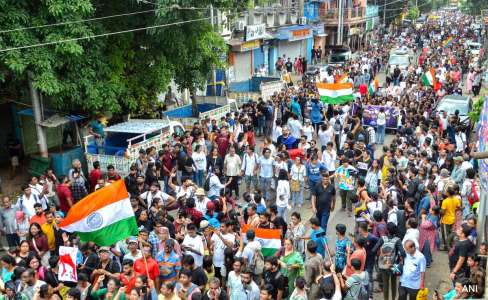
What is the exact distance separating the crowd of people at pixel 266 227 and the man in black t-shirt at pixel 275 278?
2cm

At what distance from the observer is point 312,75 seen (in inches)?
1224

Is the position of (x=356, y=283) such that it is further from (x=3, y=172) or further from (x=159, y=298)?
(x=3, y=172)

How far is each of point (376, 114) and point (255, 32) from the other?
14.5m

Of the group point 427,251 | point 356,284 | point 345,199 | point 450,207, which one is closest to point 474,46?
point 345,199

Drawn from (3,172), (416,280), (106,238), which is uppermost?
(106,238)

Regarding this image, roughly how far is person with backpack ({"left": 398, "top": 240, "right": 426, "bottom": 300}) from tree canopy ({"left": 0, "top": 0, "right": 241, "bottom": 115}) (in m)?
9.35

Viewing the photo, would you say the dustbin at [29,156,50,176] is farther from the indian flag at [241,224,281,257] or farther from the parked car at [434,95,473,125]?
the parked car at [434,95,473,125]

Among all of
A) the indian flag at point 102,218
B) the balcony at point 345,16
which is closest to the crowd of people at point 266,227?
the indian flag at point 102,218

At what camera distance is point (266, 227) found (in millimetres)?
8219

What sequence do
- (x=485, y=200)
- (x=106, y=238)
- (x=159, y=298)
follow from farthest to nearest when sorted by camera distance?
(x=485, y=200) → (x=106, y=238) → (x=159, y=298)

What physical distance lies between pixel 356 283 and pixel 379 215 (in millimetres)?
1701

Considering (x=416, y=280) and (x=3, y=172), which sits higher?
(x=416, y=280)

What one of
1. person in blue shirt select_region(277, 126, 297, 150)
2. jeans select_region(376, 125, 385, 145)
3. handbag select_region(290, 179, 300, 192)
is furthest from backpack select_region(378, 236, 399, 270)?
jeans select_region(376, 125, 385, 145)

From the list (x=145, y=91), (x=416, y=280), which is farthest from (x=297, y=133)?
(x=416, y=280)
